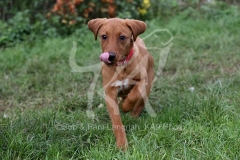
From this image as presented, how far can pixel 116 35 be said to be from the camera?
3.83 metres

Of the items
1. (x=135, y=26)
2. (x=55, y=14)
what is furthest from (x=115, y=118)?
(x=55, y=14)

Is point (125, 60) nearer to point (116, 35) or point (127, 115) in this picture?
point (116, 35)

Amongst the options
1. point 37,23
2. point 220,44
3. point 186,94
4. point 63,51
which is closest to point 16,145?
point 186,94

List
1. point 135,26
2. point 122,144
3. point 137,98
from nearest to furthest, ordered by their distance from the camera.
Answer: point 122,144
point 135,26
point 137,98

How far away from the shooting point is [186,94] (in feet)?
15.9

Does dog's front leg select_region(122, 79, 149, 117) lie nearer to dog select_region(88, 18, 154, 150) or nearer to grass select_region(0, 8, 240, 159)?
dog select_region(88, 18, 154, 150)

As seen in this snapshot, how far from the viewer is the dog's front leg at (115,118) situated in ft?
11.7

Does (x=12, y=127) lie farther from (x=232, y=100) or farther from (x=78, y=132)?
(x=232, y=100)

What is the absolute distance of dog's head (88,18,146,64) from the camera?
377 centimetres

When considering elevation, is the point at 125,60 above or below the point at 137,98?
above

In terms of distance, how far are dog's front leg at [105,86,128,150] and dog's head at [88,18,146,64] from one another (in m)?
0.42

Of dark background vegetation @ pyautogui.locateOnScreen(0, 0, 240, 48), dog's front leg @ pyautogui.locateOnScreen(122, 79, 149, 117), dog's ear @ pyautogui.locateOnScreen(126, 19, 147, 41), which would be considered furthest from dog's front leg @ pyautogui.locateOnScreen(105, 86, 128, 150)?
dark background vegetation @ pyautogui.locateOnScreen(0, 0, 240, 48)

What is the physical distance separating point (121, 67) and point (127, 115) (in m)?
0.53

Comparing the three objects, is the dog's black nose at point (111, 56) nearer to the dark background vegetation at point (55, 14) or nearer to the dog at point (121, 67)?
the dog at point (121, 67)
